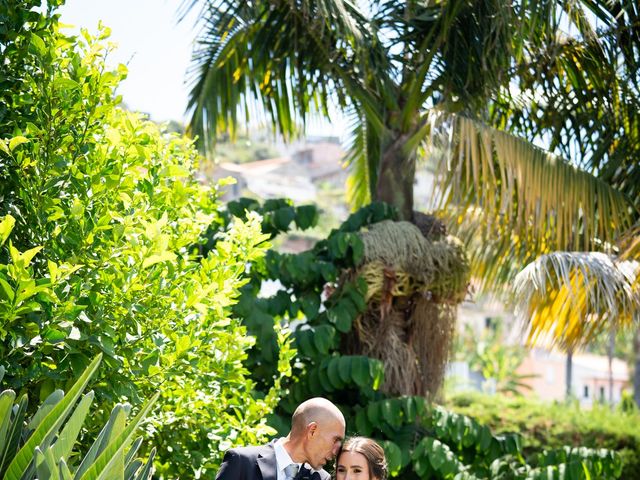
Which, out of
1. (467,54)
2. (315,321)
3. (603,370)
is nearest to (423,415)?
(315,321)

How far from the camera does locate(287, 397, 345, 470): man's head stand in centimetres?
394

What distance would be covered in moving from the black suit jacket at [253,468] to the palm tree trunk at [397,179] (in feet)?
14.6

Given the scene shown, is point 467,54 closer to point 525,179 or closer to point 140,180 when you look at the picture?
point 525,179

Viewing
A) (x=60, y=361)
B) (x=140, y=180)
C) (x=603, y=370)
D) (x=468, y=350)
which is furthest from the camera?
(x=603, y=370)

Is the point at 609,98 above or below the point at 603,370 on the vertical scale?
above

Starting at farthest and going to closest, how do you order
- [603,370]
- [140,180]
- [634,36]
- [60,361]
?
[603,370] < [634,36] < [140,180] < [60,361]

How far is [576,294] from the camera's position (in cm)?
730

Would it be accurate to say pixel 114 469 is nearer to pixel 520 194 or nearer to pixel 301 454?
pixel 301 454

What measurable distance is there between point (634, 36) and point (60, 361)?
6.44 m

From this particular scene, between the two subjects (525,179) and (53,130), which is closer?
(53,130)

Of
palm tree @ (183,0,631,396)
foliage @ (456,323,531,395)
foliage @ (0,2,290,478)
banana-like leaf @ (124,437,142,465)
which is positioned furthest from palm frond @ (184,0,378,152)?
foliage @ (456,323,531,395)

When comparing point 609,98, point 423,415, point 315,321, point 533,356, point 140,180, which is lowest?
point 533,356

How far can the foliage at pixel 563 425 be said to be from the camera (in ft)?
39.5

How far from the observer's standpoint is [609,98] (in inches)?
357
